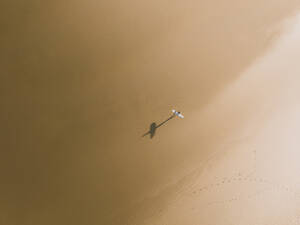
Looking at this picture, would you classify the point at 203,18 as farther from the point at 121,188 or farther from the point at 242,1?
the point at 121,188

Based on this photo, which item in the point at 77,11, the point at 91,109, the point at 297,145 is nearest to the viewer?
the point at 77,11

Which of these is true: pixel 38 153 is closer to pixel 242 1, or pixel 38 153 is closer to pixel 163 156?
pixel 163 156

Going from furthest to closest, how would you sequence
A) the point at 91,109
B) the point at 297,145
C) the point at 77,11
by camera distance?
the point at 297,145 → the point at 91,109 → the point at 77,11

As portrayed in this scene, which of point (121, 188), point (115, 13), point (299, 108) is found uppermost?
point (115, 13)

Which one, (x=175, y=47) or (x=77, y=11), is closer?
(x=77, y=11)

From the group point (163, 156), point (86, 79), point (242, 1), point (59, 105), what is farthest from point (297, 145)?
point (59, 105)

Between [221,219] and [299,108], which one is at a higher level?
[299,108]
